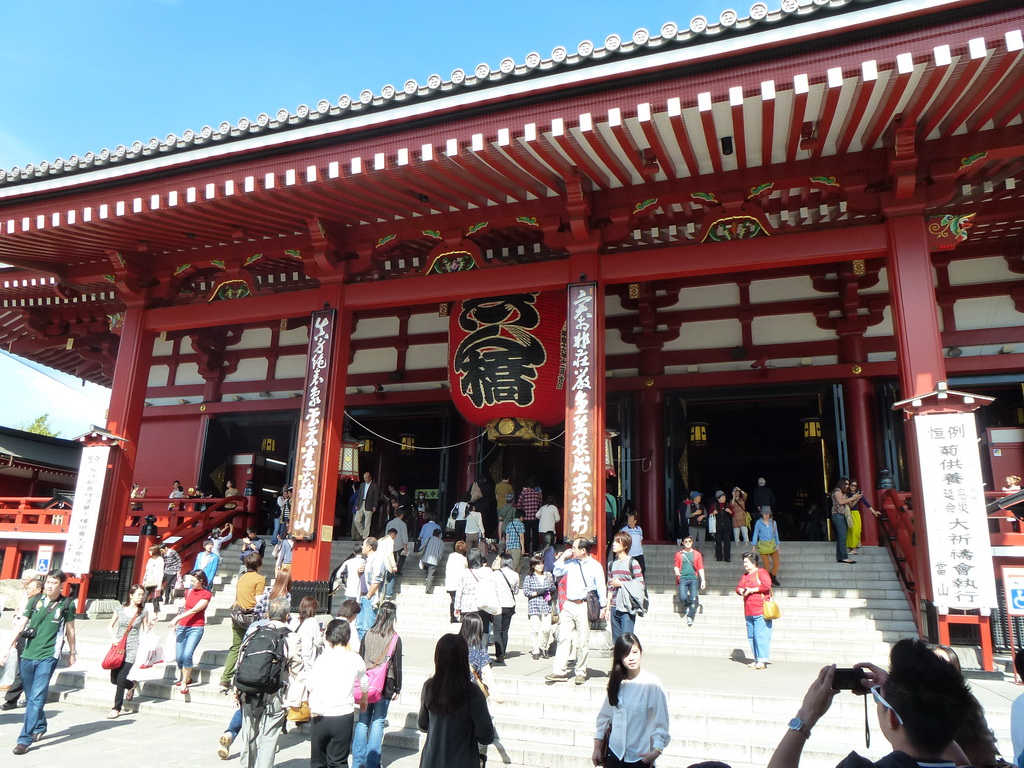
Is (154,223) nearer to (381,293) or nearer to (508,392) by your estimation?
(381,293)

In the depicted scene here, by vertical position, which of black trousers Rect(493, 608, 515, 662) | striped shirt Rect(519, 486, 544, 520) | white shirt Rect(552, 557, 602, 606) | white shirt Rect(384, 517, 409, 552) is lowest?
black trousers Rect(493, 608, 515, 662)

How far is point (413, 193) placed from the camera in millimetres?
10258

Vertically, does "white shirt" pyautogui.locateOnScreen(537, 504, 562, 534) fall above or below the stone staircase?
above

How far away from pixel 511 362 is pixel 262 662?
275 inches

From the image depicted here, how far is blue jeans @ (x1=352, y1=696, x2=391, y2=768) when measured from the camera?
17.2ft

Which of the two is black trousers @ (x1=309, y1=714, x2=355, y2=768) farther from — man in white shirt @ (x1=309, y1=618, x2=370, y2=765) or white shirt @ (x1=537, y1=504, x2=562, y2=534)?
white shirt @ (x1=537, y1=504, x2=562, y2=534)

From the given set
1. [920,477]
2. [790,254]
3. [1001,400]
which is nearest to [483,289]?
[790,254]

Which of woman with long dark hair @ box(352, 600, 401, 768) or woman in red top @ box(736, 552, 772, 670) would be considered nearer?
woman with long dark hair @ box(352, 600, 401, 768)

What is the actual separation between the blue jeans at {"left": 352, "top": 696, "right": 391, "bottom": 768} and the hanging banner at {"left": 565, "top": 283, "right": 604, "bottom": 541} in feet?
13.7

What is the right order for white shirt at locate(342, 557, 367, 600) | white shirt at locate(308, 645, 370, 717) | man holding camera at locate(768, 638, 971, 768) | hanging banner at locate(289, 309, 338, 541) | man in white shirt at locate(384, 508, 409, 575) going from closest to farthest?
man holding camera at locate(768, 638, 971, 768) < white shirt at locate(308, 645, 370, 717) < white shirt at locate(342, 557, 367, 600) < hanging banner at locate(289, 309, 338, 541) < man in white shirt at locate(384, 508, 409, 575)

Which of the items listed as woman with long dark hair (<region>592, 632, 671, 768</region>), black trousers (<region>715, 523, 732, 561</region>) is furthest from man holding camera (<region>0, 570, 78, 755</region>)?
black trousers (<region>715, 523, 732, 561</region>)

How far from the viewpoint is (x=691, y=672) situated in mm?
7562

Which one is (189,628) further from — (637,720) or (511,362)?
(511,362)

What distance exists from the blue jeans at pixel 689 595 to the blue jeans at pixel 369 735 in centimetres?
540
